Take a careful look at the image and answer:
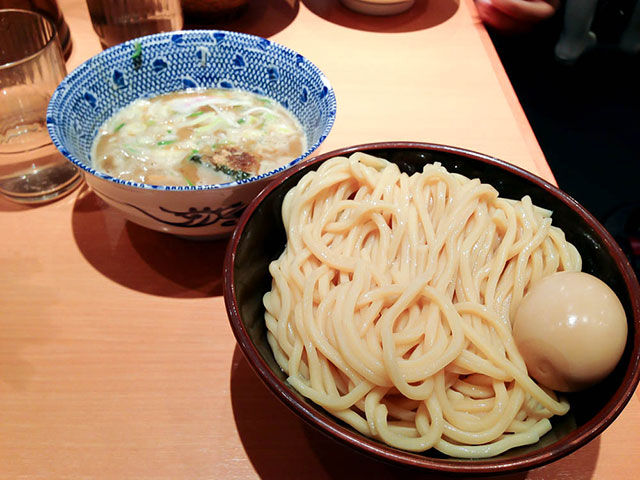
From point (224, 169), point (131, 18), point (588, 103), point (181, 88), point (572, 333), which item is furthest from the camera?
point (588, 103)

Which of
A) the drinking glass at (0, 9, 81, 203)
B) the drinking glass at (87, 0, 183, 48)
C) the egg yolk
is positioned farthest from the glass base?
the egg yolk

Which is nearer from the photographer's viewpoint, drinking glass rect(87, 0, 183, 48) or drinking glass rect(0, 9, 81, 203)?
drinking glass rect(0, 9, 81, 203)

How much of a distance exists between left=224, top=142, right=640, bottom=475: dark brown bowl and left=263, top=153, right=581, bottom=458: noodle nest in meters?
0.02

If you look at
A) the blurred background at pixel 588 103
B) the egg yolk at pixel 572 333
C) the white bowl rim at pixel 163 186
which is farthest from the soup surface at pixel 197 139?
the blurred background at pixel 588 103

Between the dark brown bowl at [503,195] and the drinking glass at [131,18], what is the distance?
90cm

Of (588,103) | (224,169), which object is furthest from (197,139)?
(588,103)

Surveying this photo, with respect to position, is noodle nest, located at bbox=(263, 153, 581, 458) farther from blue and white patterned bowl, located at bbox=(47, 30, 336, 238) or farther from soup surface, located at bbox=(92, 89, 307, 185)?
soup surface, located at bbox=(92, 89, 307, 185)

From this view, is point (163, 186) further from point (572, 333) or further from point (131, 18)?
point (131, 18)

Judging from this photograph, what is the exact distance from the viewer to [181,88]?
140 cm

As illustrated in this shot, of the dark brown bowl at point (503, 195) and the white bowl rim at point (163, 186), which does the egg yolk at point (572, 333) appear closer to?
the dark brown bowl at point (503, 195)

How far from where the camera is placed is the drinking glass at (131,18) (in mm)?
1564

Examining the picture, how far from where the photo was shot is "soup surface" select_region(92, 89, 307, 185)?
1168 millimetres

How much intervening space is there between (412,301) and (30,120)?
952 millimetres

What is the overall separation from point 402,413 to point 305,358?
16 cm
